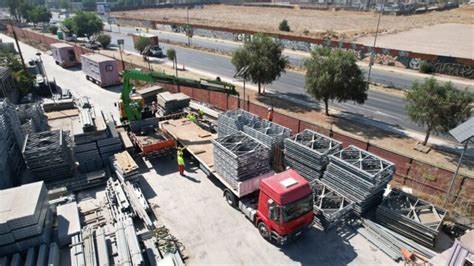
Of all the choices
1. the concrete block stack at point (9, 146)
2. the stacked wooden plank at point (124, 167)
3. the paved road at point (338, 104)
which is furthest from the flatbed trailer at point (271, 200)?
the paved road at point (338, 104)

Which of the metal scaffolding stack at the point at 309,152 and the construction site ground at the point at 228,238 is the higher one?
the metal scaffolding stack at the point at 309,152

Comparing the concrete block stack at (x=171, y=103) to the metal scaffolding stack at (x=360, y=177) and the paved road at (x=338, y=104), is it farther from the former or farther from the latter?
the paved road at (x=338, y=104)

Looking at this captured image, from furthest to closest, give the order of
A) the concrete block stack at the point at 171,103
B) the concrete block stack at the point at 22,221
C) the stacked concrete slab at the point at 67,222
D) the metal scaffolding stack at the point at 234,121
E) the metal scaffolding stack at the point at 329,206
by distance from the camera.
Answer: the concrete block stack at the point at 171,103 → the metal scaffolding stack at the point at 234,121 → the metal scaffolding stack at the point at 329,206 → the stacked concrete slab at the point at 67,222 → the concrete block stack at the point at 22,221

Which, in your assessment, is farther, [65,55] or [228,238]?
[65,55]

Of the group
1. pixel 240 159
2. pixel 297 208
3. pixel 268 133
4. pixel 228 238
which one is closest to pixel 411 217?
pixel 297 208

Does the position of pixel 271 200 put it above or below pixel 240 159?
below

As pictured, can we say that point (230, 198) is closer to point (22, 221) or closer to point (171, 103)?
point (22, 221)

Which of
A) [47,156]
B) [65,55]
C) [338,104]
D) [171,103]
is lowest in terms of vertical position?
[338,104]

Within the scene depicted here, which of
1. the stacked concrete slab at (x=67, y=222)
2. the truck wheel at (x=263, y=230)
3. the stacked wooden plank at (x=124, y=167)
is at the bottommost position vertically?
the truck wheel at (x=263, y=230)
